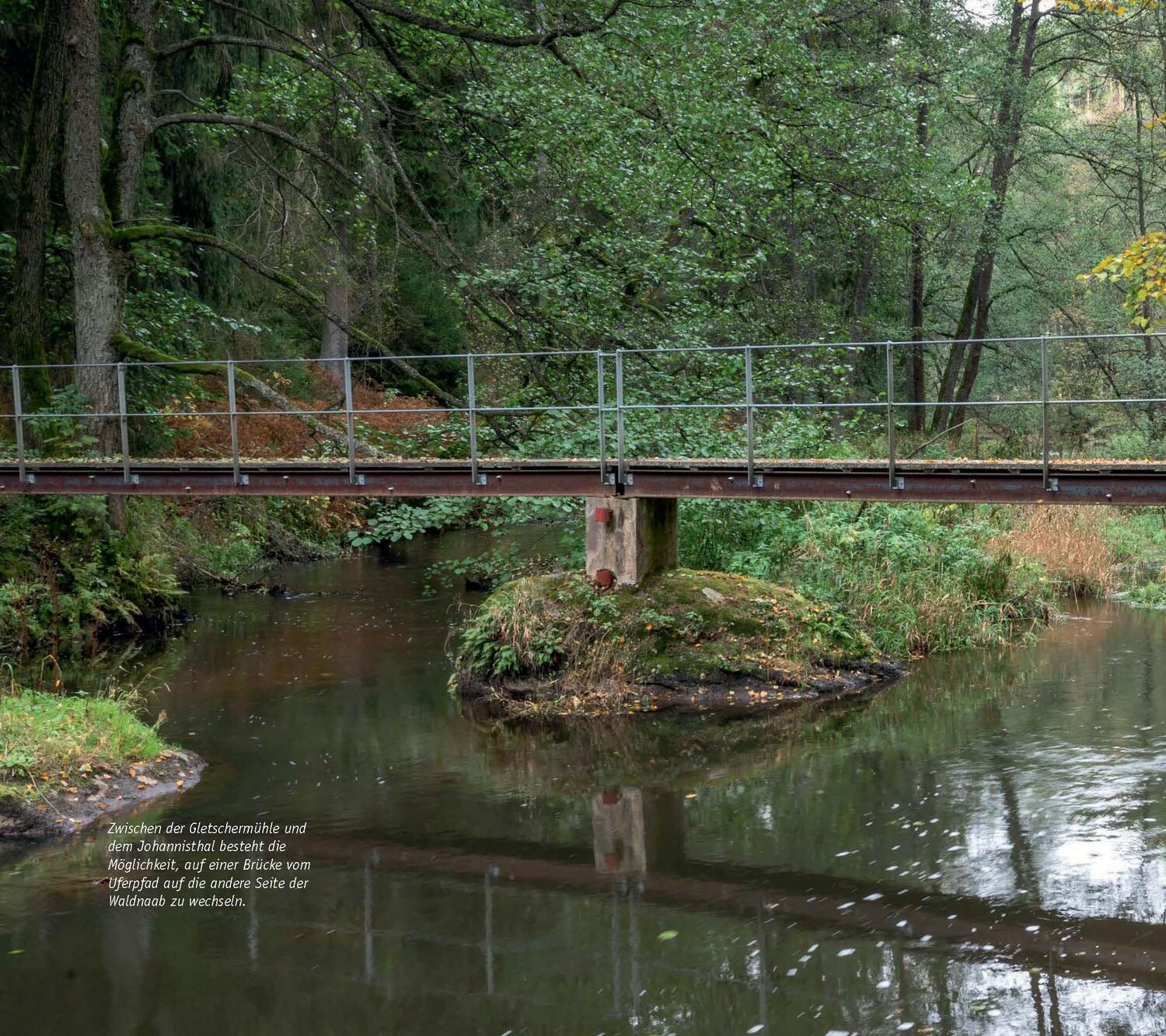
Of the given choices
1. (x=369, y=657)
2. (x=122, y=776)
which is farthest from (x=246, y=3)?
(x=122, y=776)

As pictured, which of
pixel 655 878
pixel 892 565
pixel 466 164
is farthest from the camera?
pixel 466 164

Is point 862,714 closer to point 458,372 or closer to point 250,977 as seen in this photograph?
point 250,977

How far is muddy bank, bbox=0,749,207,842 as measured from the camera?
9047 millimetres

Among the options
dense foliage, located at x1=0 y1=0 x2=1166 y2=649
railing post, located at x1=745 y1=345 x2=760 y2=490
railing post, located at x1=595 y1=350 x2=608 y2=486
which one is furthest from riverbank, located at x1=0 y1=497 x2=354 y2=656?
railing post, located at x1=745 y1=345 x2=760 y2=490

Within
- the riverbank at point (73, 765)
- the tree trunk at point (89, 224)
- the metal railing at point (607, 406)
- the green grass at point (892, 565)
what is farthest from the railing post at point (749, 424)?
the tree trunk at point (89, 224)

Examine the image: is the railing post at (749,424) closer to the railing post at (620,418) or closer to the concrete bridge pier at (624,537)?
the railing post at (620,418)

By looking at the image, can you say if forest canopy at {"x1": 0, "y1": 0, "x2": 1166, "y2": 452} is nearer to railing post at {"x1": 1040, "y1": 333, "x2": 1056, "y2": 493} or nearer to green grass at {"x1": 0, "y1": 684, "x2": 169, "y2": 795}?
railing post at {"x1": 1040, "y1": 333, "x2": 1056, "y2": 493}

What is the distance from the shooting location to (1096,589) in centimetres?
1742

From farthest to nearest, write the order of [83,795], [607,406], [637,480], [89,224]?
[89,224] < [607,406] < [637,480] < [83,795]

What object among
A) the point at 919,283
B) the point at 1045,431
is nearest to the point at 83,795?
the point at 1045,431

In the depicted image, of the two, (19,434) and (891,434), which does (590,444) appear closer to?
(891,434)

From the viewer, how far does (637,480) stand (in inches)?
504

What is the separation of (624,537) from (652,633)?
1.04 meters

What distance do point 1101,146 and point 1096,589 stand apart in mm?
12754
